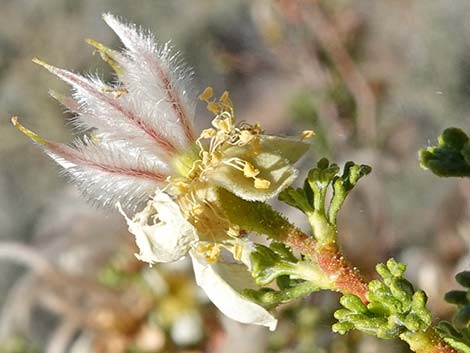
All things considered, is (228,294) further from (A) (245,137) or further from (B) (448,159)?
(B) (448,159)

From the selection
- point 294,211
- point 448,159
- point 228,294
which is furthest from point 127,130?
point 294,211

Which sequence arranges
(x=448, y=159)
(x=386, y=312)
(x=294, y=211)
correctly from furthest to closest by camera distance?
(x=294, y=211) → (x=448, y=159) → (x=386, y=312)

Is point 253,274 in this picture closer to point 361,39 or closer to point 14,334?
point 14,334

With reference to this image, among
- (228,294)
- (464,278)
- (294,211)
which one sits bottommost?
(228,294)

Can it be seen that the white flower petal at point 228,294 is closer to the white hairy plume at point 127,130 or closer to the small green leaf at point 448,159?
the white hairy plume at point 127,130

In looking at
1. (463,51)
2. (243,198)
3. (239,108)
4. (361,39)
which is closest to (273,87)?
(239,108)

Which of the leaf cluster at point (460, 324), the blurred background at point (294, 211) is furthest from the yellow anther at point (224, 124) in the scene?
the leaf cluster at point (460, 324)
